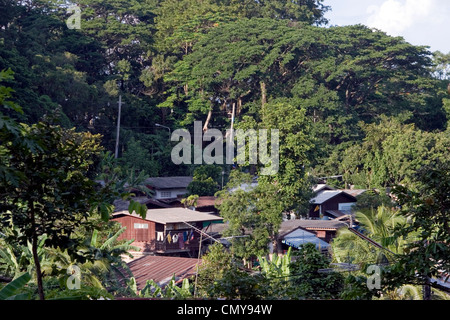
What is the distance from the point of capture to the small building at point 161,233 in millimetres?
27188

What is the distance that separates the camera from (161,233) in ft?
89.5

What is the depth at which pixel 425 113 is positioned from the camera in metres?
49.7

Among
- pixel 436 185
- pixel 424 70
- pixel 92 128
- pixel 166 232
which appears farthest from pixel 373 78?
pixel 436 185

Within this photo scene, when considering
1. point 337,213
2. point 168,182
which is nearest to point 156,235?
point 168,182

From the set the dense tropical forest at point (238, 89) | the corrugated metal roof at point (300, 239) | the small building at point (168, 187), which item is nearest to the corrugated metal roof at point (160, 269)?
the dense tropical forest at point (238, 89)

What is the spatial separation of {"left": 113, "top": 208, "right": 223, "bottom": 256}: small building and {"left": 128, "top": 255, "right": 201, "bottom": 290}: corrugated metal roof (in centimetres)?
482

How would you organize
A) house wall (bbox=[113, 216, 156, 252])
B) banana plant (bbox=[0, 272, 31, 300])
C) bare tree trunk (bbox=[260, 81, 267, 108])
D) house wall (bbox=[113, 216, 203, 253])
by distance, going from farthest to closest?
Result: bare tree trunk (bbox=[260, 81, 267, 108]), house wall (bbox=[113, 216, 156, 252]), house wall (bbox=[113, 216, 203, 253]), banana plant (bbox=[0, 272, 31, 300])

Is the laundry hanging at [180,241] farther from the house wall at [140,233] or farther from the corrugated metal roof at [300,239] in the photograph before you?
the corrugated metal roof at [300,239]

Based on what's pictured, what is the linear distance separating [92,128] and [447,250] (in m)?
36.8

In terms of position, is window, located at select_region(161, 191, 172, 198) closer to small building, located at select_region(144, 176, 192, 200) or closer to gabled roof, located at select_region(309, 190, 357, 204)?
small building, located at select_region(144, 176, 192, 200)

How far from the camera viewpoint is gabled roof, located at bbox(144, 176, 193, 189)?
3675cm

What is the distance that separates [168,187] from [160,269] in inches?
657

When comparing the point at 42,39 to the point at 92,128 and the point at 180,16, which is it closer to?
the point at 92,128
